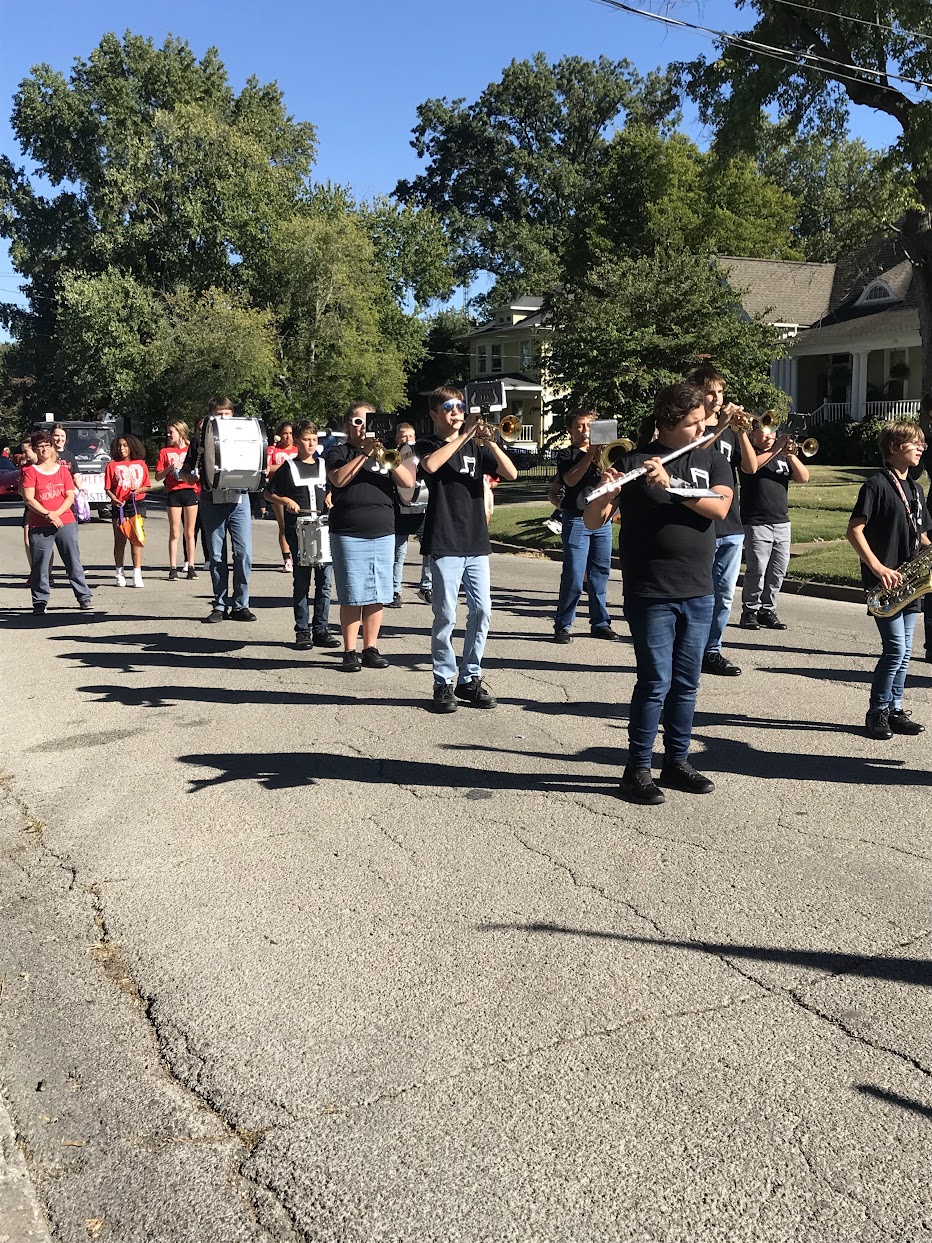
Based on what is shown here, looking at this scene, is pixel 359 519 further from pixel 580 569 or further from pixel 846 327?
pixel 846 327

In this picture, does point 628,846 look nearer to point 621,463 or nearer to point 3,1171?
point 621,463

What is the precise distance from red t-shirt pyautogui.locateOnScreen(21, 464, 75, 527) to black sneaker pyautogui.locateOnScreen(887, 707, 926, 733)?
333 inches

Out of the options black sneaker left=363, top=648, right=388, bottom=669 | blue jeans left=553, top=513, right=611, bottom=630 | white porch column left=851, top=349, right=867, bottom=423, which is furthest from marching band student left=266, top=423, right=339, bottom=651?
white porch column left=851, top=349, right=867, bottom=423

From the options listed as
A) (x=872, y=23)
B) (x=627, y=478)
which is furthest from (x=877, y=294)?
(x=627, y=478)

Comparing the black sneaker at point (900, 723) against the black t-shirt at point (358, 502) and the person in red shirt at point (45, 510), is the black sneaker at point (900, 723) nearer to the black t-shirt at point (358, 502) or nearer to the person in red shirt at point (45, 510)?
the black t-shirt at point (358, 502)

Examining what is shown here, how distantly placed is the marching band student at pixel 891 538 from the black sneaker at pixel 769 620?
3791mm

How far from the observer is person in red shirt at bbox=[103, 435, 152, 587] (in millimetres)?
13398

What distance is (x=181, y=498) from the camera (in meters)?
14.6

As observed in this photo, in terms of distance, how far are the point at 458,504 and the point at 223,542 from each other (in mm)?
4642

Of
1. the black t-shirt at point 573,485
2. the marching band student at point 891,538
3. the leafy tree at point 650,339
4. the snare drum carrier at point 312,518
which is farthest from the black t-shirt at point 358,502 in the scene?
the leafy tree at point 650,339

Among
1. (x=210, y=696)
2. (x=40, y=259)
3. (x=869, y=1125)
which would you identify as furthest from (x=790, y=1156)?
(x=40, y=259)

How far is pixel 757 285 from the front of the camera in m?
41.4

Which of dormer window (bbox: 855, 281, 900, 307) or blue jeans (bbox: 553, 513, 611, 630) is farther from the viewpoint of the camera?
dormer window (bbox: 855, 281, 900, 307)

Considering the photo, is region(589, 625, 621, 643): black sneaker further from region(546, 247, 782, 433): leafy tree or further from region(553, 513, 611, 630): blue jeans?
region(546, 247, 782, 433): leafy tree
